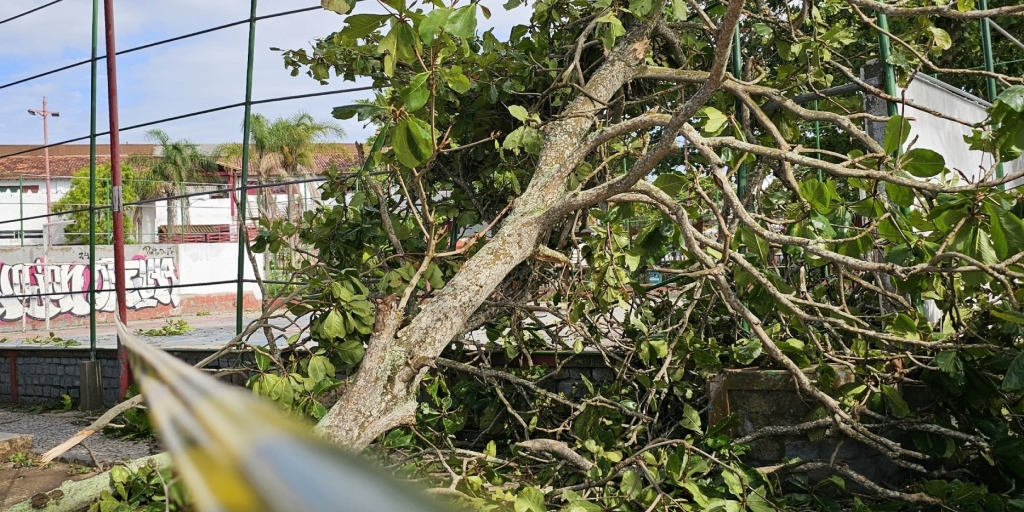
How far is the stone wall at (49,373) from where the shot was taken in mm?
7496

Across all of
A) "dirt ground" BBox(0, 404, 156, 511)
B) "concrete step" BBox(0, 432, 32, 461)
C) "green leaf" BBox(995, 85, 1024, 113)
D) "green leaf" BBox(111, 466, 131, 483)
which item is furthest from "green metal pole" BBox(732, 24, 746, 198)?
"concrete step" BBox(0, 432, 32, 461)

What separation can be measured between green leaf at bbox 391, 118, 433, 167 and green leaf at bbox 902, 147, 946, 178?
5.29ft

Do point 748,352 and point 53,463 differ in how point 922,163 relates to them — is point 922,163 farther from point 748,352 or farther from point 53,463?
point 53,463

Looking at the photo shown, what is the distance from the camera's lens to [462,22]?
2412 mm

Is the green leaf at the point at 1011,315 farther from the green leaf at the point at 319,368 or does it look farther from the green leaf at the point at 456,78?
the green leaf at the point at 319,368

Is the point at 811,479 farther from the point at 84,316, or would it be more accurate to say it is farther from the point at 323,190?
the point at 84,316

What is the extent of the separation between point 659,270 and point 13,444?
481 cm

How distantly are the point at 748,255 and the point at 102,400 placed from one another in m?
6.00

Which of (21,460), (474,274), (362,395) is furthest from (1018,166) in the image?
(21,460)

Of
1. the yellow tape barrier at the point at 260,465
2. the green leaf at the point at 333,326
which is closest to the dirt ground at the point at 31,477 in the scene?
the green leaf at the point at 333,326

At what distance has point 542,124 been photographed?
13.6 ft

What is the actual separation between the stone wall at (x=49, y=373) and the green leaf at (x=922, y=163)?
585 cm

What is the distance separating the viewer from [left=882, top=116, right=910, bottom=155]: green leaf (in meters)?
2.93

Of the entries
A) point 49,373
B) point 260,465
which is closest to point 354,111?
point 260,465
